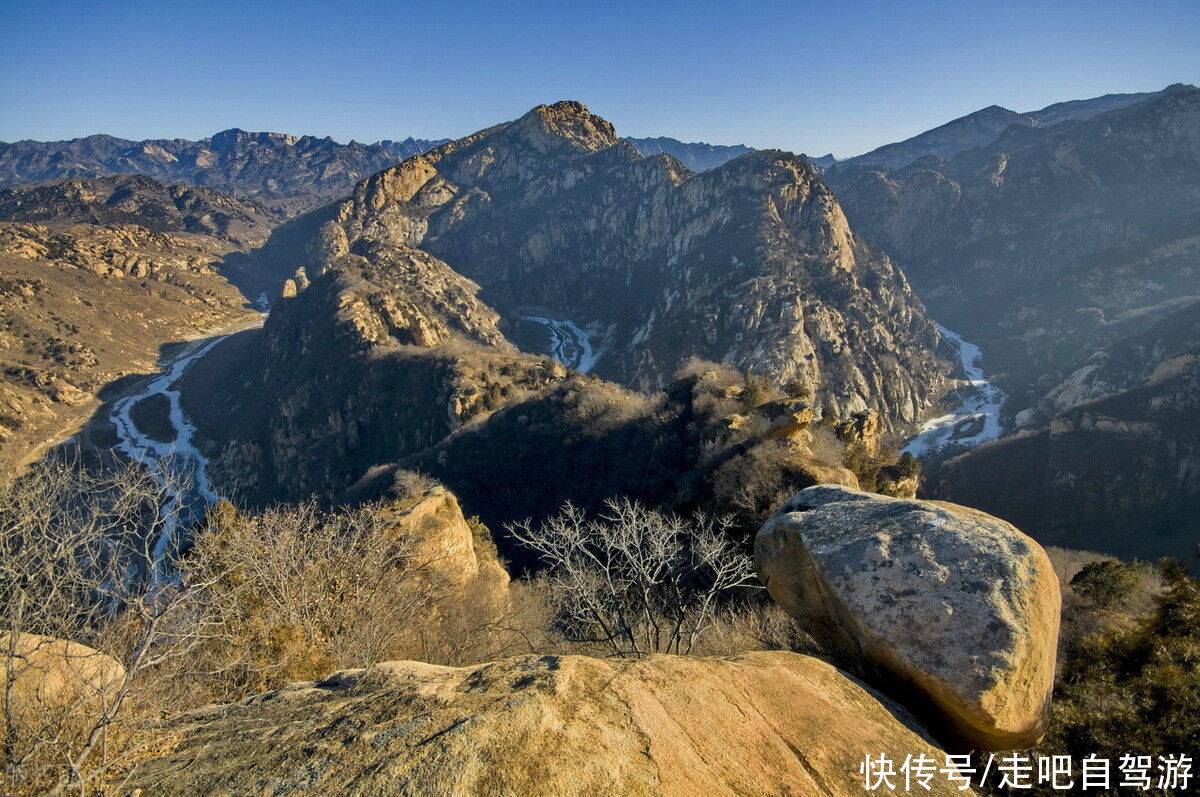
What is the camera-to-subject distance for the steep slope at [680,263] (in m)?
102

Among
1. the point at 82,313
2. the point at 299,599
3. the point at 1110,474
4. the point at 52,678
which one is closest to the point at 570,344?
the point at 1110,474

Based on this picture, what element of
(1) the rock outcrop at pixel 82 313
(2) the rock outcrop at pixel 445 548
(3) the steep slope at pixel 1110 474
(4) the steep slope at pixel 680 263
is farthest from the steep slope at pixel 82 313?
(3) the steep slope at pixel 1110 474

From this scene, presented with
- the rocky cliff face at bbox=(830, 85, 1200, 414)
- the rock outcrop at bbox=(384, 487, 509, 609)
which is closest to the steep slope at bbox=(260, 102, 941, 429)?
the rocky cliff face at bbox=(830, 85, 1200, 414)

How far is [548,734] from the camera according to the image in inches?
199

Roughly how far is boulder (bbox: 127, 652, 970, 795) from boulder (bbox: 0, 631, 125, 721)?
1191 mm

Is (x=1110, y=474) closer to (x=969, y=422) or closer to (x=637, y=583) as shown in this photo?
(x=969, y=422)

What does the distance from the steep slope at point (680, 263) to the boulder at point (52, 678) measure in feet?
255

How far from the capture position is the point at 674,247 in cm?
15075

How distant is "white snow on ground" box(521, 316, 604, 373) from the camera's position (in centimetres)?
12845

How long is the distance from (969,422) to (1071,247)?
356 feet

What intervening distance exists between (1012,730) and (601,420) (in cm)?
3793

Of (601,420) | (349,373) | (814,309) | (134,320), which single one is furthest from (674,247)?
(134,320)

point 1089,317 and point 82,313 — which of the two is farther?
point 1089,317

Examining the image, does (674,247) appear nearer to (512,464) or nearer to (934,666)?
(512,464)
